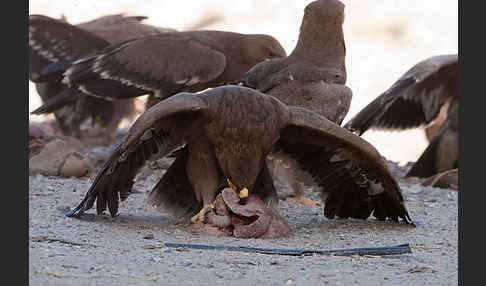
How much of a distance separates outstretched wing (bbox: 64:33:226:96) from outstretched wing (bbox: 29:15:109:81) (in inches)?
29.4

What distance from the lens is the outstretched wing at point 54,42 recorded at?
346 inches

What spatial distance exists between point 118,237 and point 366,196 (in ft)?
5.30

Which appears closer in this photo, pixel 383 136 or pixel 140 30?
pixel 140 30

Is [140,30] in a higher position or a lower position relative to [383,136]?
higher

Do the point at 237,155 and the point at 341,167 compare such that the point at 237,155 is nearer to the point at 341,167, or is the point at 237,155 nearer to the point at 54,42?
the point at 341,167

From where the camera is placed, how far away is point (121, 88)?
784 cm

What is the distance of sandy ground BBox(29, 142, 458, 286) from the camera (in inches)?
144

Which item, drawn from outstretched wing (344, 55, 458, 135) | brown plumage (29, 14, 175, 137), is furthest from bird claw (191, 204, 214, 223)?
brown plumage (29, 14, 175, 137)

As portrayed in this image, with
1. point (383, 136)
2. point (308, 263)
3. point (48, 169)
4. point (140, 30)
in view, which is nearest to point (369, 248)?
point (308, 263)

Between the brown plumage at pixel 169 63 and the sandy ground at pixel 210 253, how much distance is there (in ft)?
6.12

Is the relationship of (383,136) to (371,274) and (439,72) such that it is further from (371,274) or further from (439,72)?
(371,274)

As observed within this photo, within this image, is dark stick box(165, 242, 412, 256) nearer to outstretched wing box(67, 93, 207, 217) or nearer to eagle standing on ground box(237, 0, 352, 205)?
outstretched wing box(67, 93, 207, 217)

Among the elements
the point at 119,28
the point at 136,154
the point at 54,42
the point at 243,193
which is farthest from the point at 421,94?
the point at 136,154

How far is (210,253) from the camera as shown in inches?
165
